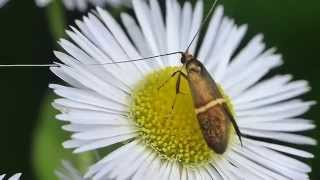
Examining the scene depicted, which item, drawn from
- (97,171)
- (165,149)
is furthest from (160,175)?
(97,171)

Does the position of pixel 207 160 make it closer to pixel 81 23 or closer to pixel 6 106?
pixel 81 23

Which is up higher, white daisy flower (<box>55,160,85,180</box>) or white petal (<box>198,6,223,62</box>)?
white petal (<box>198,6,223,62</box>)

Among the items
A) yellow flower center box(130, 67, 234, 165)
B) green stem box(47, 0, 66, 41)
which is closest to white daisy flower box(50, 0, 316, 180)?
yellow flower center box(130, 67, 234, 165)

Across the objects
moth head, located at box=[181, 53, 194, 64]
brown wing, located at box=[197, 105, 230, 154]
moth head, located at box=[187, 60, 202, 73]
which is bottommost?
brown wing, located at box=[197, 105, 230, 154]

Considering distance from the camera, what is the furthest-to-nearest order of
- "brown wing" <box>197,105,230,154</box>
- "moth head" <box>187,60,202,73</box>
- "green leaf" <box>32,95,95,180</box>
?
"green leaf" <box>32,95,95,180</box> → "moth head" <box>187,60,202,73</box> → "brown wing" <box>197,105,230,154</box>

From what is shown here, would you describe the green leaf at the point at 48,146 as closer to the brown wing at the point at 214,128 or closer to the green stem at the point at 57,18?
the green stem at the point at 57,18

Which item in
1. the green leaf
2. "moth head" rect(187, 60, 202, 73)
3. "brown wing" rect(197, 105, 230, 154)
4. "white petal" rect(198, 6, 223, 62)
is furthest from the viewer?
"white petal" rect(198, 6, 223, 62)

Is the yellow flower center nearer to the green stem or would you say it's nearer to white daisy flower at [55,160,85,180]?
white daisy flower at [55,160,85,180]

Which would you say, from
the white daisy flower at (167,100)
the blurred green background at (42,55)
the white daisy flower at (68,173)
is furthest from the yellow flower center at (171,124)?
the blurred green background at (42,55)
